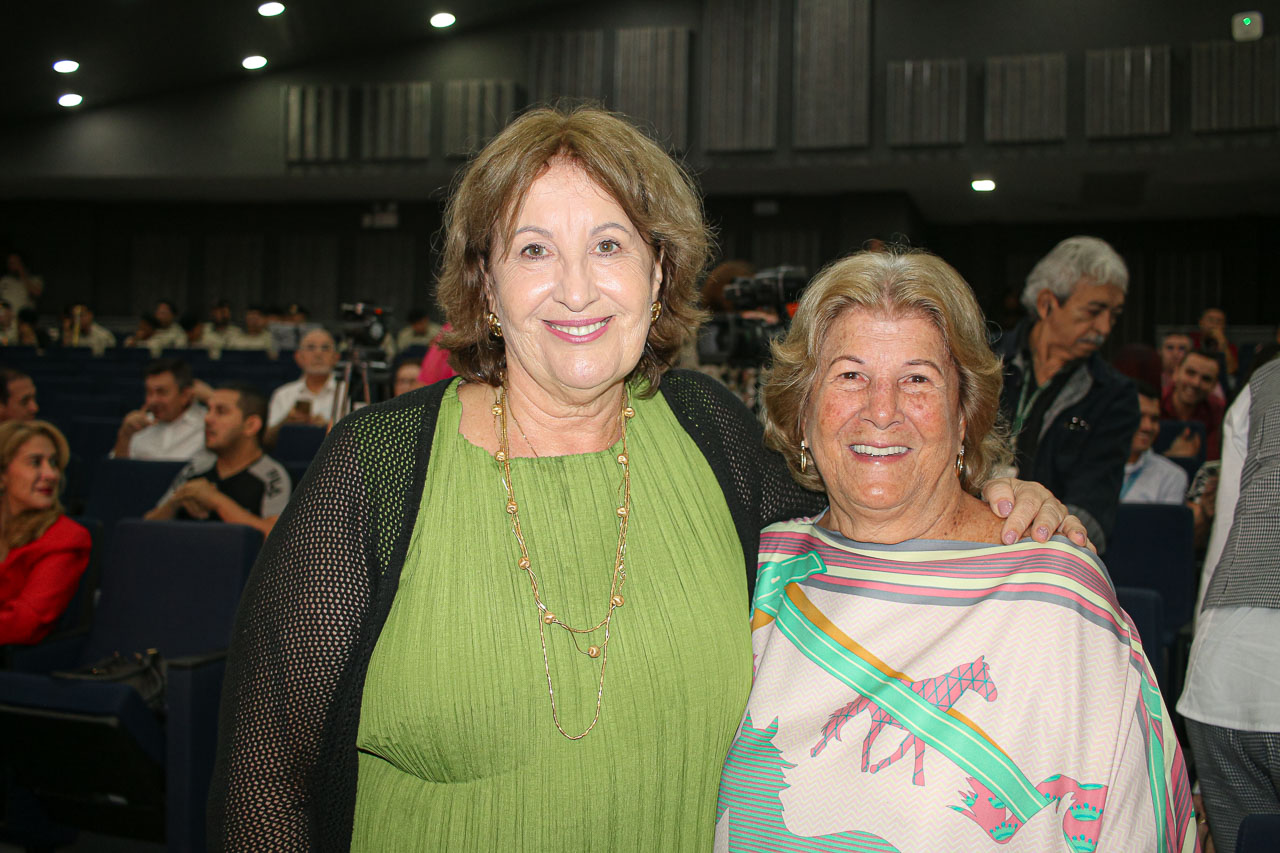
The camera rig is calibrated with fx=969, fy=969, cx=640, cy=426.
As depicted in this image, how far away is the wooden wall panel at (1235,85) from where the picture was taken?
8.94 meters

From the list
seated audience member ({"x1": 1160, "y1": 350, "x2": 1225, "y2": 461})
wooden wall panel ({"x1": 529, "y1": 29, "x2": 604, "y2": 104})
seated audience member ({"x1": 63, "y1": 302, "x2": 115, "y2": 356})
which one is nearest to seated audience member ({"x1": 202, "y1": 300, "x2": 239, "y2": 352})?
seated audience member ({"x1": 63, "y1": 302, "x2": 115, "y2": 356})

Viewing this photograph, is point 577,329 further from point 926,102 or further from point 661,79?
point 661,79

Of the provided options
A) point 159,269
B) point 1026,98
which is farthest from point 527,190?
point 159,269

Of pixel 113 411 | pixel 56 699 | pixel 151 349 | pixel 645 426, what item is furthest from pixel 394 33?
pixel 645 426

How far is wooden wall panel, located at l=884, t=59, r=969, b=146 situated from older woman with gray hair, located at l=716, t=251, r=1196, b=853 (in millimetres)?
8967

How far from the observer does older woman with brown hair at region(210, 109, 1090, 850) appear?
3.64 ft

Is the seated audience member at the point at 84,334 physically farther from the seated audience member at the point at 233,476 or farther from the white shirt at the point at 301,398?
the seated audience member at the point at 233,476

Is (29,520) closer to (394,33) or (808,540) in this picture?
(808,540)

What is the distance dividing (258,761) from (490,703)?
26cm

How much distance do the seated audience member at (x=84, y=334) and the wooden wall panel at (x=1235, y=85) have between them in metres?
11.6

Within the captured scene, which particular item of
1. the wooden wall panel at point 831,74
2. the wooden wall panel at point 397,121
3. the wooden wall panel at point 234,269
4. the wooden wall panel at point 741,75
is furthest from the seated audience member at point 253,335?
the wooden wall panel at point 831,74

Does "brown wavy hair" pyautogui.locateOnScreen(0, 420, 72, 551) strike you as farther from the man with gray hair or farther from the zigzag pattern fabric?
the man with gray hair

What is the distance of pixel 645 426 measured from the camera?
1.46 meters

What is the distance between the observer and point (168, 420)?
504 cm
